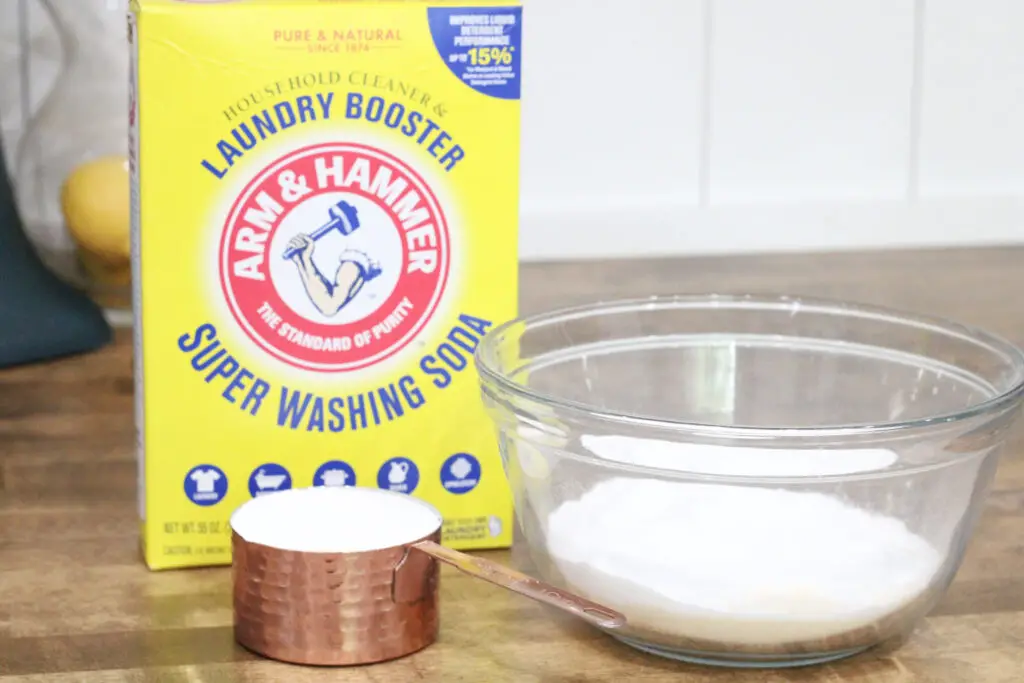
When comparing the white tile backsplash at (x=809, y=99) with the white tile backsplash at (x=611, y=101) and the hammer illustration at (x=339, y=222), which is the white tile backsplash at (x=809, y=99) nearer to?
the white tile backsplash at (x=611, y=101)

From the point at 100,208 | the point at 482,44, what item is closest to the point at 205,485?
the point at 482,44

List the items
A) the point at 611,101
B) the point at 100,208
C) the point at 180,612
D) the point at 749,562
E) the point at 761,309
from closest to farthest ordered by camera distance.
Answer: the point at 749,562, the point at 180,612, the point at 761,309, the point at 100,208, the point at 611,101

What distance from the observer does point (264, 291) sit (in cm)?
79

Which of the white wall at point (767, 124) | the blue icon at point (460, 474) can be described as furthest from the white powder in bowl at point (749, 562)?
the white wall at point (767, 124)

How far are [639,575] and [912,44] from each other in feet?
3.65

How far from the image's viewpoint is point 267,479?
818 mm

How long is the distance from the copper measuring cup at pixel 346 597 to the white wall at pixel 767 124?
0.90m

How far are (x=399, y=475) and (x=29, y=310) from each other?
53cm

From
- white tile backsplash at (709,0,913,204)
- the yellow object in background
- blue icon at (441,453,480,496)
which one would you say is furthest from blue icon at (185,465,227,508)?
white tile backsplash at (709,0,913,204)

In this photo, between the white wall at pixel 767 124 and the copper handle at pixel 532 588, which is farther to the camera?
the white wall at pixel 767 124

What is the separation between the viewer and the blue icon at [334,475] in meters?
0.82

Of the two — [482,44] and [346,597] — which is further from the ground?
[482,44]

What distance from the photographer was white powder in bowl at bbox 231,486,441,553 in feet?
2.35

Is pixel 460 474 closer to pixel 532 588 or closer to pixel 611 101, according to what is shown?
pixel 532 588
